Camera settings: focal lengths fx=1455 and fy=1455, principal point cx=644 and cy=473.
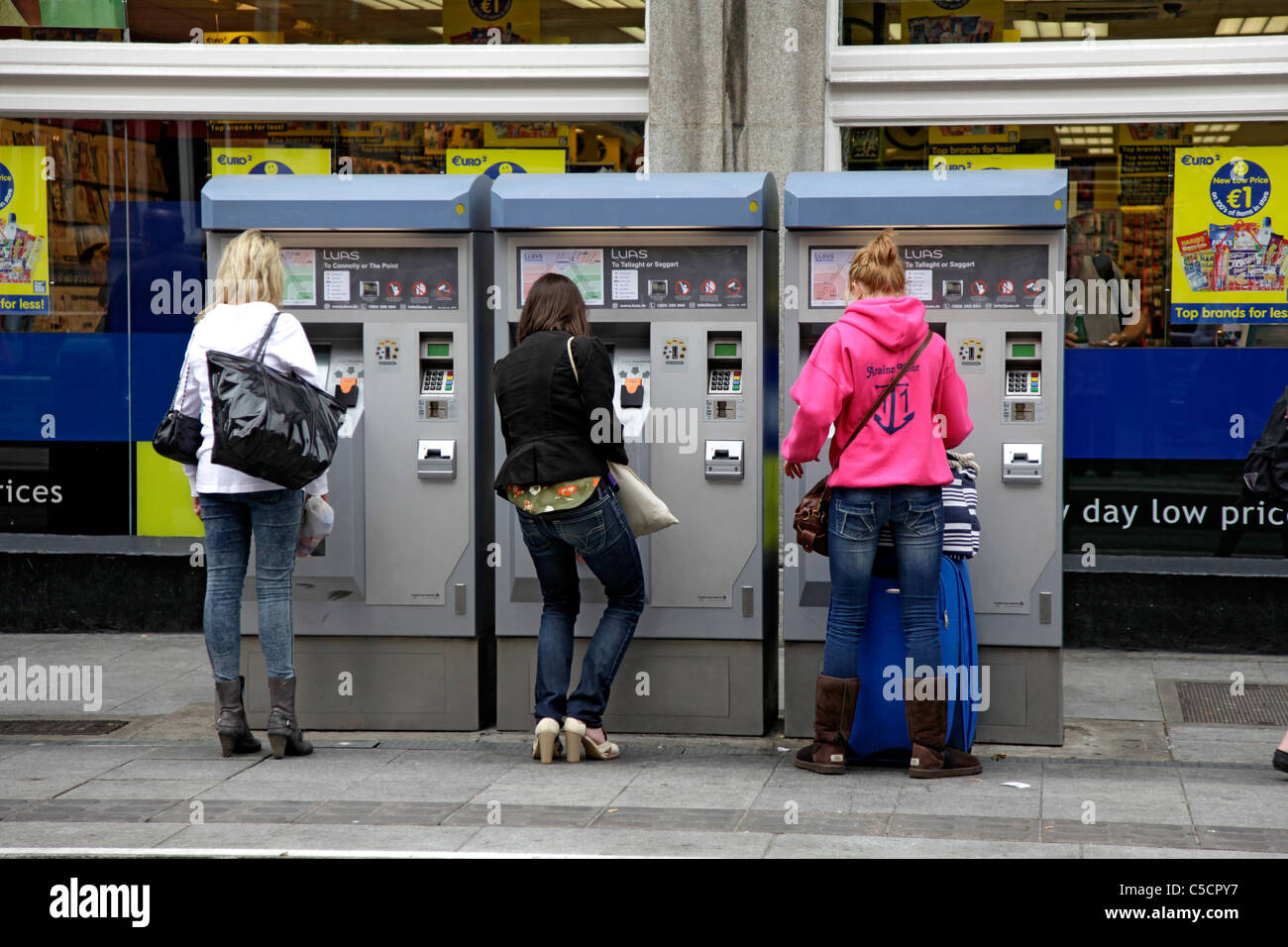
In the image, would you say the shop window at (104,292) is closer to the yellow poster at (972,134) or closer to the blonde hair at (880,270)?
the yellow poster at (972,134)

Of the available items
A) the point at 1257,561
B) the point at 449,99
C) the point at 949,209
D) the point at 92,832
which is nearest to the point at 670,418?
the point at 949,209

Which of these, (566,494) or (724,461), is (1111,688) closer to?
(724,461)

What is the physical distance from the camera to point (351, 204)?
594 centimetres

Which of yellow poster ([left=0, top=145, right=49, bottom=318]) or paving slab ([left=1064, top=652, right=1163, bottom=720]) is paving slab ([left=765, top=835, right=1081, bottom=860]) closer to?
paving slab ([left=1064, top=652, right=1163, bottom=720])

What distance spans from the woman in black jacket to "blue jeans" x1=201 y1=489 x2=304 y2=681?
Answer: 0.87 metres

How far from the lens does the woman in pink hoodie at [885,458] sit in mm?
5285

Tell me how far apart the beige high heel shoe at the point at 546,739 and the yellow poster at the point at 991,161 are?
3.99m

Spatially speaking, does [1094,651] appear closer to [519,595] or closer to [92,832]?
[519,595]

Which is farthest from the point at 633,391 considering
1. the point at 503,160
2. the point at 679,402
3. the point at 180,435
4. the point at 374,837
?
the point at 503,160

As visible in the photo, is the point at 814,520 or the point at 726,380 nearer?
the point at 814,520

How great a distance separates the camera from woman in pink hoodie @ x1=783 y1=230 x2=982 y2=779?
5.29 m

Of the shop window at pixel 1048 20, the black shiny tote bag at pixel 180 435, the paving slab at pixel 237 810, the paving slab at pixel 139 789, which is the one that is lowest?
the paving slab at pixel 139 789

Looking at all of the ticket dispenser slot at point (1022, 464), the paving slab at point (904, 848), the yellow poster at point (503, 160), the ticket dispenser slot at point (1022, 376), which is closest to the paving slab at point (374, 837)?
the paving slab at point (904, 848)

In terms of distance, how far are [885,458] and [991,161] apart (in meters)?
3.34
